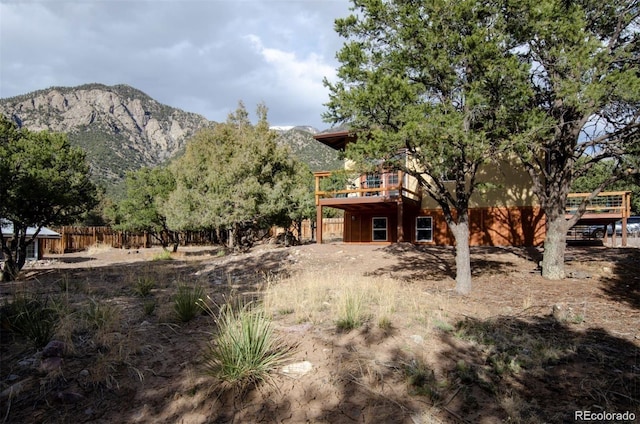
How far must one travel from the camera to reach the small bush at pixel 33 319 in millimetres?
5316

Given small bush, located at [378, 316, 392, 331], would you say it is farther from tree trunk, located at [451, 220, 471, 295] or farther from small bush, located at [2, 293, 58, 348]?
small bush, located at [2, 293, 58, 348]

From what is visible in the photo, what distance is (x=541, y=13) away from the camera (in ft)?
26.6

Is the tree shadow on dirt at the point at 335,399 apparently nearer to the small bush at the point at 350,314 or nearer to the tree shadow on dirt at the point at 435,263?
the small bush at the point at 350,314

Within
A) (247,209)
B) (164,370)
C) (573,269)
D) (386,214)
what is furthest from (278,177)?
(164,370)

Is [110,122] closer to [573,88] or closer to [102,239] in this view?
[102,239]

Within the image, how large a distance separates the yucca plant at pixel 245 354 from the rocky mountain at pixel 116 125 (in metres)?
50.1

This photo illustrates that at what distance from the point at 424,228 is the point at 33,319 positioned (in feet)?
56.3

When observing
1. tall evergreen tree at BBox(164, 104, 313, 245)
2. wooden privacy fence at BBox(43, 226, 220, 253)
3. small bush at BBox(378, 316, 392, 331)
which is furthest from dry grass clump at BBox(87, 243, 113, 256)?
small bush at BBox(378, 316, 392, 331)

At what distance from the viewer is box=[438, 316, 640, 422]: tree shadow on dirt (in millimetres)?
3829

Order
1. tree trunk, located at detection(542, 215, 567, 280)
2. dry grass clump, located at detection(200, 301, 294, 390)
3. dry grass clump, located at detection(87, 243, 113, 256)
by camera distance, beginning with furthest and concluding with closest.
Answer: dry grass clump, located at detection(87, 243, 113, 256) < tree trunk, located at detection(542, 215, 567, 280) < dry grass clump, located at detection(200, 301, 294, 390)

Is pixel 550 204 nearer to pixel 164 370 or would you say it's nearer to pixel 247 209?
pixel 164 370

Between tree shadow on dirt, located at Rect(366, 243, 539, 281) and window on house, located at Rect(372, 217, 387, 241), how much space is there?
13.4 ft

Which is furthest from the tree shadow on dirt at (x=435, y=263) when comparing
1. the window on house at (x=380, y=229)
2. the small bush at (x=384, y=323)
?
the small bush at (x=384, y=323)

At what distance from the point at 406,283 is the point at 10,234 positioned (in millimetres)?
24465
